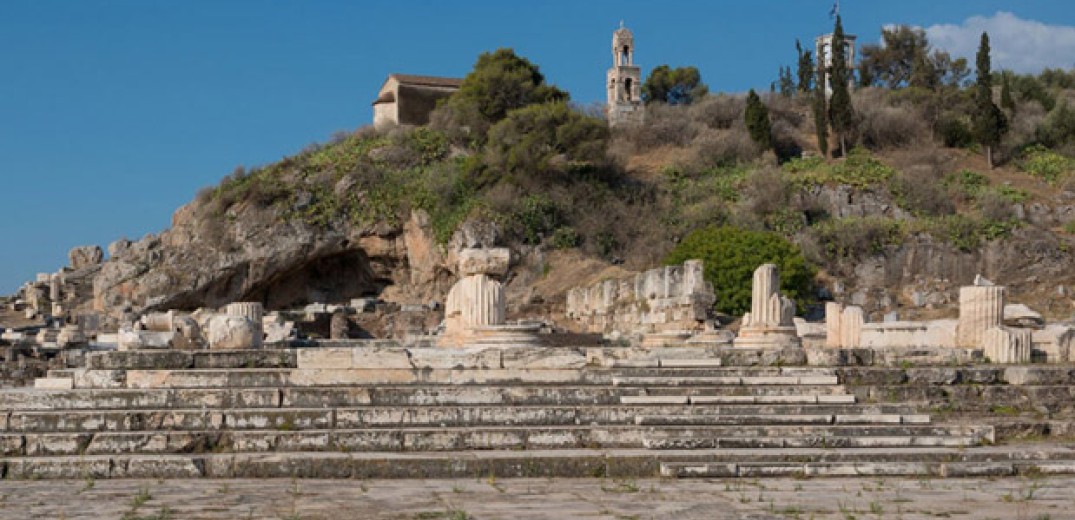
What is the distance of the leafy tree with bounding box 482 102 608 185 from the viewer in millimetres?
43438

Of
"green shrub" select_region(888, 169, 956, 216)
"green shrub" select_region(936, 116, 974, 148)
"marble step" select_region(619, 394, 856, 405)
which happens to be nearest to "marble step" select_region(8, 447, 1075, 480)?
"marble step" select_region(619, 394, 856, 405)

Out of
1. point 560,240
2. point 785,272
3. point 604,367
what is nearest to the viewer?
point 604,367

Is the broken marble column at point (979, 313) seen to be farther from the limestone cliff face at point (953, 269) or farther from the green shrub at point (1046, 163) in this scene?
the green shrub at point (1046, 163)

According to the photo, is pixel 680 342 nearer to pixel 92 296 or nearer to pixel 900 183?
pixel 900 183

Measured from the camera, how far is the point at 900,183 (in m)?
43.8

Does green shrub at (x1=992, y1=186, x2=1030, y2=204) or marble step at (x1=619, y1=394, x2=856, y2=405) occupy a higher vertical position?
Answer: green shrub at (x1=992, y1=186, x2=1030, y2=204)

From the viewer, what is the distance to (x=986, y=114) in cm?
4616

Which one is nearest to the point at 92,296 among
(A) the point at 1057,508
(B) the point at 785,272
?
(B) the point at 785,272

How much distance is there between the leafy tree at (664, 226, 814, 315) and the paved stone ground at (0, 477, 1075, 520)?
23.3 meters

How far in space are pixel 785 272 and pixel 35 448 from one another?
2589 centimetres

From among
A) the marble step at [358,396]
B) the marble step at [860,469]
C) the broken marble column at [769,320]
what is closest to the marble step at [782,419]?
the marble step at [358,396]

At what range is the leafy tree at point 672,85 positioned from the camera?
203ft

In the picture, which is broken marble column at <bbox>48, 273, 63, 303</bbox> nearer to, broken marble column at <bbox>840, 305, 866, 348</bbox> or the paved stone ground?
broken marble column at <bbox>840, 305, 866, 348</bbox>

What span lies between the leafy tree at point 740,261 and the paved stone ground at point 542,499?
23344mm
